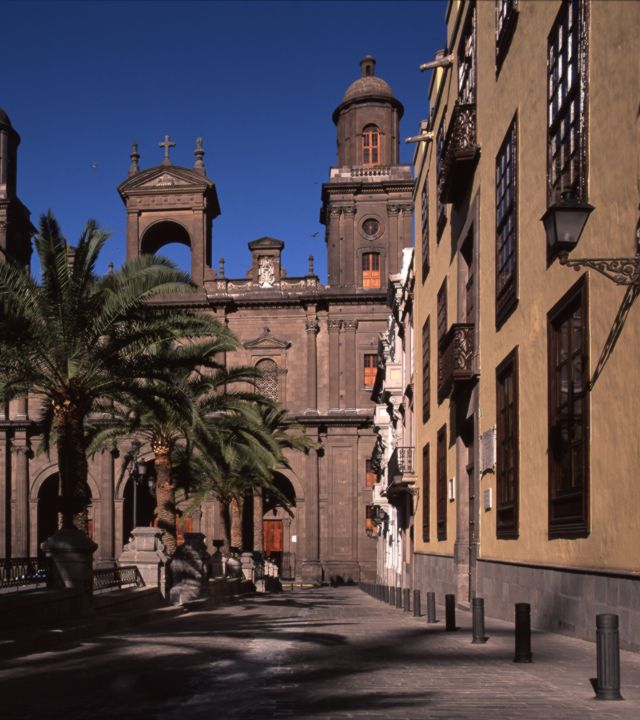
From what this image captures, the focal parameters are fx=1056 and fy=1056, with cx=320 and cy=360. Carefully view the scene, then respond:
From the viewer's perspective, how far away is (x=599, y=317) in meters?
12.3

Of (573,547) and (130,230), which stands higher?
(130,230)

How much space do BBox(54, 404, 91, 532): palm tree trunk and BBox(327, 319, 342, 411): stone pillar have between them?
40.9m

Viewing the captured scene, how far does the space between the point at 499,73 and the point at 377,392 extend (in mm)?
34436

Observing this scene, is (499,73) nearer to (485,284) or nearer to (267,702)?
(485,284)

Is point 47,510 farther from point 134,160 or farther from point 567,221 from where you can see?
point 567,221

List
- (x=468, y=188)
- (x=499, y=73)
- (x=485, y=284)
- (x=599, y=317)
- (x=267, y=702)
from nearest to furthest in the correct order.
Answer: (x=267, y=702) < (x=599, y=317) < (x=499, y=73) < (x=485, y=284) < (x=468, y=188)

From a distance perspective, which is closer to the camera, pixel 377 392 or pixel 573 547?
pixel 573 547

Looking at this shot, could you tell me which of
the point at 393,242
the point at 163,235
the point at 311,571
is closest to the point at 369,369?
the point at 393,242

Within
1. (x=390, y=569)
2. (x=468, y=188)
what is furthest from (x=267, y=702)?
(x=390, y=569)

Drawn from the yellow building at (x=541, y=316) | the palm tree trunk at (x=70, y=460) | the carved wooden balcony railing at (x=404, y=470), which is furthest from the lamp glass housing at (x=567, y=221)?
the carved wooden balcony railing at (x=404, y=470)

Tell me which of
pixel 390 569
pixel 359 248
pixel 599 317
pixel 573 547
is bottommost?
pixel 390 569

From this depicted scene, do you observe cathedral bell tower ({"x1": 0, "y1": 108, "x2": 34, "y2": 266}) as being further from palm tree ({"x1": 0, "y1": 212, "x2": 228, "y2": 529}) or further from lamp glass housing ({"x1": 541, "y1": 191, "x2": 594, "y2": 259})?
lamp glass housing ({"x1": 541, "y1": 191, "x2": 594, "y2": 259})

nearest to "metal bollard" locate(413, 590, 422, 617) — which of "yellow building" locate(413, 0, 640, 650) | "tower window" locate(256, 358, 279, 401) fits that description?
"yellow building" locate(413, 0, 640, 650)

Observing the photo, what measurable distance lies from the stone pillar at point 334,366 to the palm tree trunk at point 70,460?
40927 millimetres
